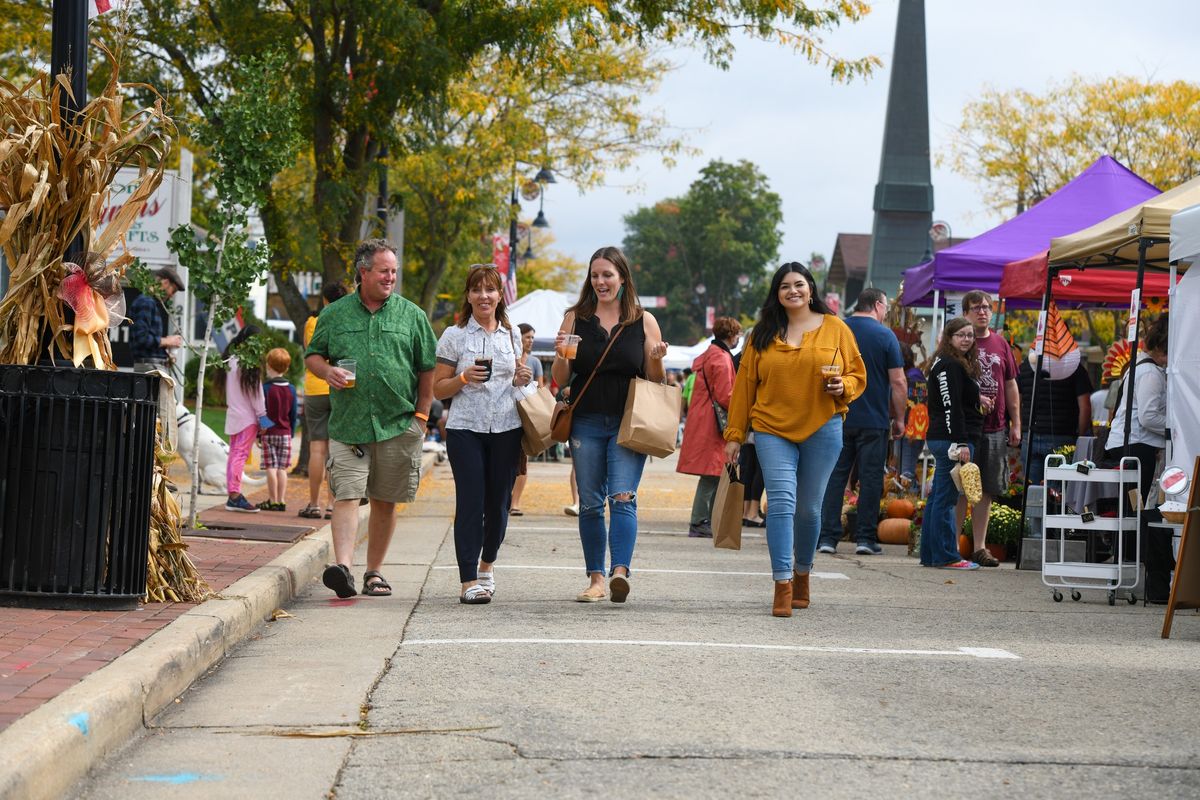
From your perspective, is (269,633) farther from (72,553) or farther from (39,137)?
(39,137)

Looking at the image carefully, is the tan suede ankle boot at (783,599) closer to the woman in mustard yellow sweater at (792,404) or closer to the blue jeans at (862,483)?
the woman in mustard yellow sweater at (792,404)

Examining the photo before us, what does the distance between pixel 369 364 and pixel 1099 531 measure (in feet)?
15.4

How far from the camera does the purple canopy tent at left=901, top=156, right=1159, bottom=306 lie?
1489 centimetres

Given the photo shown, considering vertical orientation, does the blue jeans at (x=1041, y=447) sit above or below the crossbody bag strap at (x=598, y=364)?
below

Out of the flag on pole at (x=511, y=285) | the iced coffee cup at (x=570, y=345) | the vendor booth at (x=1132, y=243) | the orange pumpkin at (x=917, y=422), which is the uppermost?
the flag on pole at (x=511, y=285)

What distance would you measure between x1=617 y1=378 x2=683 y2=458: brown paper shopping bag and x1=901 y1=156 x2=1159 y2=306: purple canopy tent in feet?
23.2

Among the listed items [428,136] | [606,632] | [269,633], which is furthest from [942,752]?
[428,136]

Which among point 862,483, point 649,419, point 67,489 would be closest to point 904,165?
point 862,483

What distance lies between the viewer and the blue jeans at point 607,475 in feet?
28.1

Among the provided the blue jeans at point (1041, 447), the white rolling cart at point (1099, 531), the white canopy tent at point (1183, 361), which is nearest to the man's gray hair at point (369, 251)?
the white rolling cart at point (1099, 531)

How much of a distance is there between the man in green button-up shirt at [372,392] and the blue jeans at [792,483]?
1.82 m

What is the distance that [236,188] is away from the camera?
36.8 ft

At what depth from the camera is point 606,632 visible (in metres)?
7.62

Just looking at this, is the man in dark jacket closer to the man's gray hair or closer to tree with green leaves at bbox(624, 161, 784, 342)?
the man's gray hair
